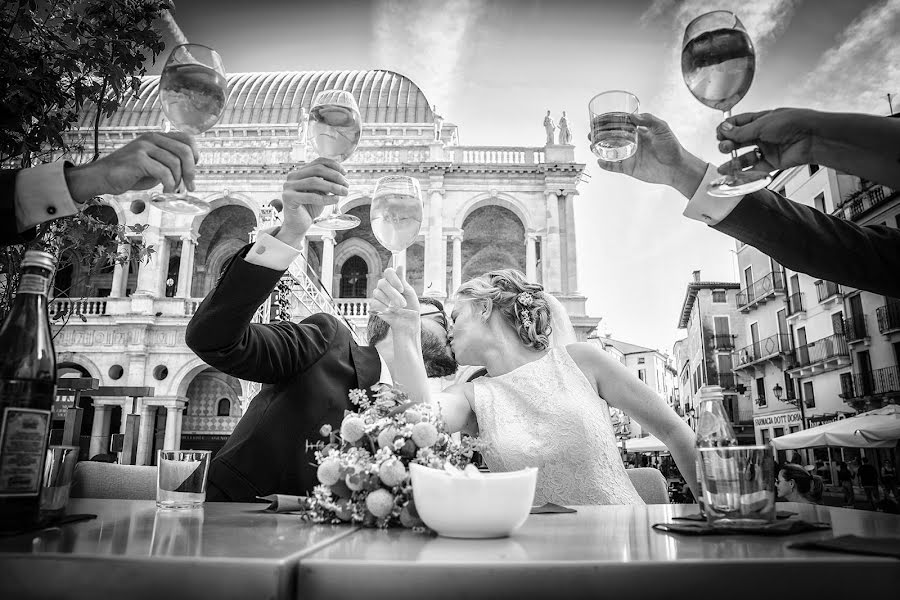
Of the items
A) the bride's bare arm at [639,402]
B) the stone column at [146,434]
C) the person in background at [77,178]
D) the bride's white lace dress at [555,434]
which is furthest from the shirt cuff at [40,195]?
the stone column at [146,434]

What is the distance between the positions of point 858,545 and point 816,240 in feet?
3.39

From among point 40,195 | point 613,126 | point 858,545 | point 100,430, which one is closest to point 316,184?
point 40,195

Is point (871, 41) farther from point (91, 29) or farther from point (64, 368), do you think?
point (64, 368)

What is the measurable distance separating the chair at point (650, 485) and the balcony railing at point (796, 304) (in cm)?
2254

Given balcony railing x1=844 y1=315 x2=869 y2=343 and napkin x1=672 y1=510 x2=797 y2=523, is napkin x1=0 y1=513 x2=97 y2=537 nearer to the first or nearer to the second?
napkin x1=672 y1=510 x2=797 y2=523

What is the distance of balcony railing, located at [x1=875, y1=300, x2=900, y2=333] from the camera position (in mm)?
15824

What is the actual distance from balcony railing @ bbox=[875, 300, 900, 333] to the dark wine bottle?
18.9m

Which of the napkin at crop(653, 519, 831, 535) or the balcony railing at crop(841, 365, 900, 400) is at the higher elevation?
the balcony railing at crop(841, 365, 900, 400)

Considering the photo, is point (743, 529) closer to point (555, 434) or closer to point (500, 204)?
point (555, 434)

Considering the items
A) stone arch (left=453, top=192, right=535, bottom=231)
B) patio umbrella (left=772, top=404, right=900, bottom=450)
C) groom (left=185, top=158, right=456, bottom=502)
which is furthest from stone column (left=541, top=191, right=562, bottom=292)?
groom (left=185, top=158, right=456, bottom=502)

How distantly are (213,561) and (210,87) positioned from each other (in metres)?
1.23

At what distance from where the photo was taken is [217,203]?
1873 cm

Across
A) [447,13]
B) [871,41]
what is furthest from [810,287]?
[447,13]

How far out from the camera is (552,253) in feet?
59.6
